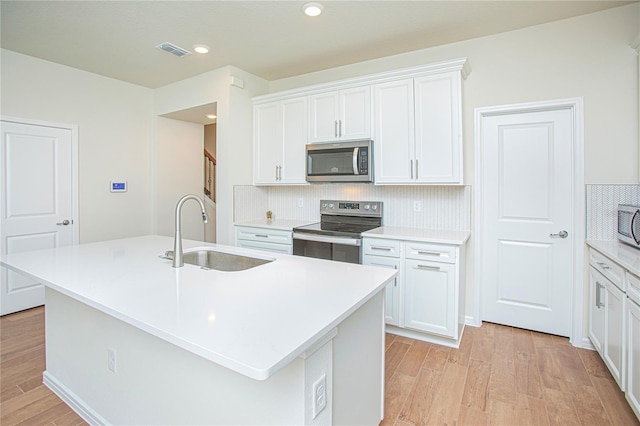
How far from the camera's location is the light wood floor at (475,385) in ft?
6.16

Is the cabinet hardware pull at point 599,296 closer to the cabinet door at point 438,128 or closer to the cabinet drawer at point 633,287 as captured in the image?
the cabinet drawer at point 633,287

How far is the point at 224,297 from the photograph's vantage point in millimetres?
1310

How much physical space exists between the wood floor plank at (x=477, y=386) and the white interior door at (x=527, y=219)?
89 cm

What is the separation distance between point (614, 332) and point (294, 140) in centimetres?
313

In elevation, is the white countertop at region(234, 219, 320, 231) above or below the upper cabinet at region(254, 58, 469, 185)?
below

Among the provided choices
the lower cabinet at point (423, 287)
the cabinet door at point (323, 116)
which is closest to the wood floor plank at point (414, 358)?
the lower cabinet at point (423, 287)

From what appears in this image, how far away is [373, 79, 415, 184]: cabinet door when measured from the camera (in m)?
3.03

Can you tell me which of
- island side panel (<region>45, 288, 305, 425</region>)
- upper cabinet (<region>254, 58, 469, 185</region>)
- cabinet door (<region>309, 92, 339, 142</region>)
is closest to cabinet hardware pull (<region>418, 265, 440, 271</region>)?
upper cabinet (<region>254, 58, 469, 185</region>)

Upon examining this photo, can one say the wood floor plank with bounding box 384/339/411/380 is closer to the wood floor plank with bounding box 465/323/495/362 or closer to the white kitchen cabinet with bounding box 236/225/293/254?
the wood floor plank with bounding box 465/323/495/362

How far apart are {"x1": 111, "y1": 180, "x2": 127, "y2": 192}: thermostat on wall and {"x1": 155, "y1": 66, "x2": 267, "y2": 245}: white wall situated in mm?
1332

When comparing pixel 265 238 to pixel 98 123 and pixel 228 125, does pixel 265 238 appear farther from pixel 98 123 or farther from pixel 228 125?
pixel 98 123

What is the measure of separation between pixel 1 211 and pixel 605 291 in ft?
17.5

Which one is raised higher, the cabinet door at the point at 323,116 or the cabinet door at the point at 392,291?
the cabinet door at the point at 323,116

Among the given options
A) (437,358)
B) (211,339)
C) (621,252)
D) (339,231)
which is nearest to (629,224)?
(621,252)
